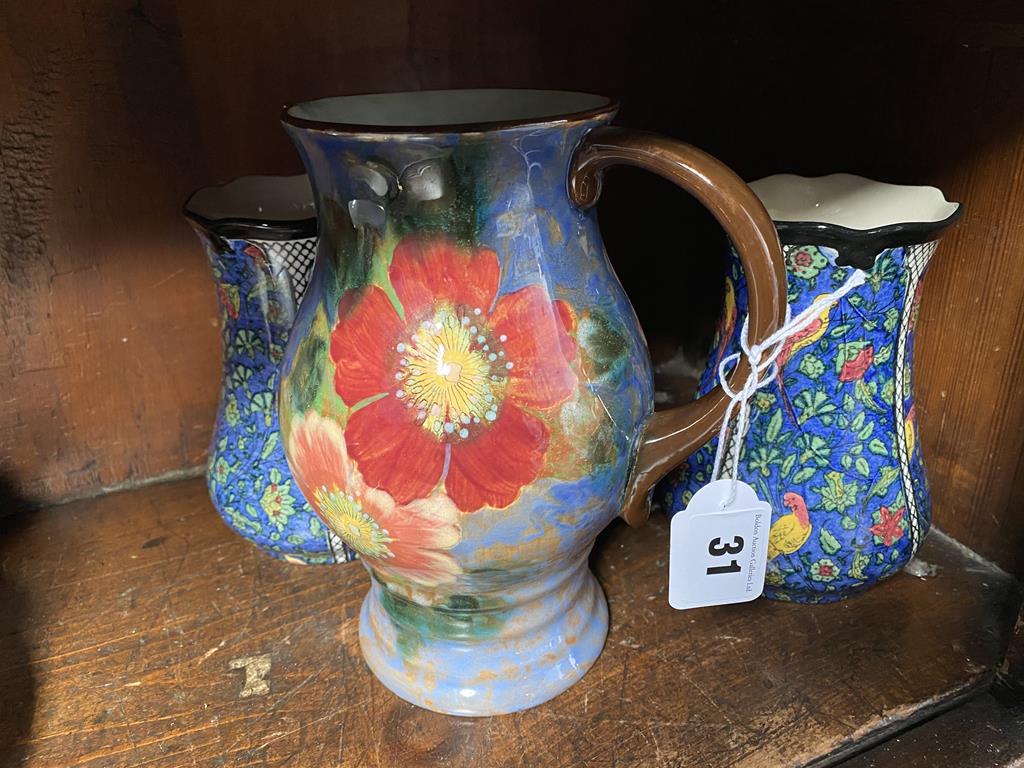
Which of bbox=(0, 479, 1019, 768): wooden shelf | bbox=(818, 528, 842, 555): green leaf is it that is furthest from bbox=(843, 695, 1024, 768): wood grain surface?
bbox=(818, 528, 842, 555): green leaf

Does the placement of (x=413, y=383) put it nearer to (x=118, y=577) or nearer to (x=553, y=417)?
(x=553, y=417)

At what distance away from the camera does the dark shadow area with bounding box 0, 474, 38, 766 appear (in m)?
0.54

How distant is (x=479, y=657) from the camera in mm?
564

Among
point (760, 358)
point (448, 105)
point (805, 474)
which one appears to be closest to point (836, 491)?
point (805, 474)

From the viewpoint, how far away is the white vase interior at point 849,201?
0.60 m

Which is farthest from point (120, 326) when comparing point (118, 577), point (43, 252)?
point (118, 577)

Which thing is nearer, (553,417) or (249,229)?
(553,417)

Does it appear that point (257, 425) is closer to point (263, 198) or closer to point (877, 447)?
point (263, 198)

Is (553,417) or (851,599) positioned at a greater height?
(553,417)

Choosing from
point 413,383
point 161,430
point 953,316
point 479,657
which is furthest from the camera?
point 161,430

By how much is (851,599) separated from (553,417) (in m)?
0.31

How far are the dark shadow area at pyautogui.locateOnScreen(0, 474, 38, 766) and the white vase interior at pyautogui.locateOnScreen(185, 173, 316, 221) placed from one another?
0.31 metres

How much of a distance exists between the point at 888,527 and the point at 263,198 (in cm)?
50

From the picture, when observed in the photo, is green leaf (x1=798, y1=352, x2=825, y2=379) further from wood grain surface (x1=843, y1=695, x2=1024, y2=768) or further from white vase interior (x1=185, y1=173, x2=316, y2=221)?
white vase interior (x1=185, y1=173, x2=316, y2=221)
